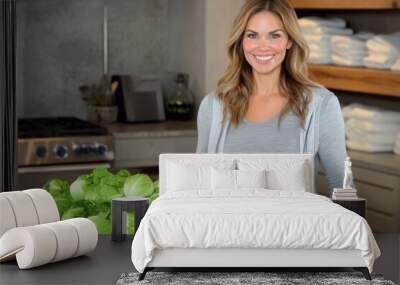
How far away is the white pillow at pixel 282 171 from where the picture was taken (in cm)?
242

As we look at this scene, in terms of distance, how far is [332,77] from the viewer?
5.30 m

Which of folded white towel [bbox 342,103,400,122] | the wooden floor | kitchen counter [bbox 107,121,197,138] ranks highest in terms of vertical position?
folded white towel [bbox 342,103,400,122]

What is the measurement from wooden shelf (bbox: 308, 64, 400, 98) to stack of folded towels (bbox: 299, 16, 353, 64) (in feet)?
0.23

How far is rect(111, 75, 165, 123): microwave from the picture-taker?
20.0 ft

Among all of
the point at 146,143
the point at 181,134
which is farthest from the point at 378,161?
the point at 146,143

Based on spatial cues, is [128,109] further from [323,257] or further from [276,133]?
[323,257]

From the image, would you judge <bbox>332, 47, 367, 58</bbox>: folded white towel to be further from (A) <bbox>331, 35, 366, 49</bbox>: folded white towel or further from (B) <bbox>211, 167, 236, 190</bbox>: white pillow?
(B) <bbox>211, 167, 236, 190</bbox>: white pillow

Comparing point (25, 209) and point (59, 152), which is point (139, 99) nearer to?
point (59, 152)

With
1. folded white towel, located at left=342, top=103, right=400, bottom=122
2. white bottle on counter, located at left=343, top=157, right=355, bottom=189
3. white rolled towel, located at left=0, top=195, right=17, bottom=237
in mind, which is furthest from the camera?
folded white towel, located at left=342, top=103, right=400, bottom=122

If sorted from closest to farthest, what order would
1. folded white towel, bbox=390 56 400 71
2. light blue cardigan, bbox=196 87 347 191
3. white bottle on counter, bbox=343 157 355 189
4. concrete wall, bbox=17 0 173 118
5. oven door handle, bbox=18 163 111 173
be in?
1. white bottle on counter, bbox=343 157 355 189
2. light blue cardigan, bbox=196 87 347 191
3. folded white towel, bbox=390 56 400 71
4. oven door handle, bbox=18 163 111 173
5. concrete wall, bbox=17 0 173 118

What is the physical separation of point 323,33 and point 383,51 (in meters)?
0.61

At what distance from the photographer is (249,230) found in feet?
6.57

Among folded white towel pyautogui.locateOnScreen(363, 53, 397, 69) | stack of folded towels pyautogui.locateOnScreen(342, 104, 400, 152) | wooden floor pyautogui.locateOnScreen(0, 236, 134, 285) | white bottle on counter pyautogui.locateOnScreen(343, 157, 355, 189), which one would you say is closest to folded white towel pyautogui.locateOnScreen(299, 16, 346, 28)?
folded white towel pyautogui.locateOnScreen(363, 53, 397, 69)

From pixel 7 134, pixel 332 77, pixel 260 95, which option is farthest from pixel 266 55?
pixel 332 77
